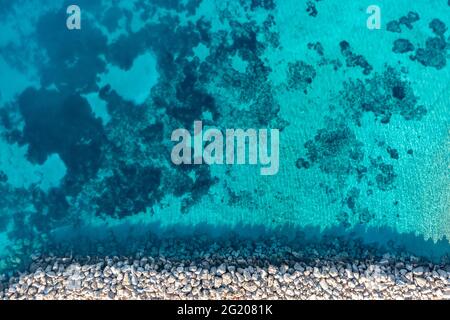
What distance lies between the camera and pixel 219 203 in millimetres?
9406

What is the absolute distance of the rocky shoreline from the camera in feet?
28.7

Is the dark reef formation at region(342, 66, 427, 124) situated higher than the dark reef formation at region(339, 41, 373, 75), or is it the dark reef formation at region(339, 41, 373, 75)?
the dark reef formation at region(339, 41, 373, 75)

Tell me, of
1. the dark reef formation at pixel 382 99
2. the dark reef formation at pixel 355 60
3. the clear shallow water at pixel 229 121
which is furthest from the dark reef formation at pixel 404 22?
the dark reef formation at pixel 382 99

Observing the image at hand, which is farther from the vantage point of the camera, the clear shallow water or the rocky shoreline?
the clear shallow water

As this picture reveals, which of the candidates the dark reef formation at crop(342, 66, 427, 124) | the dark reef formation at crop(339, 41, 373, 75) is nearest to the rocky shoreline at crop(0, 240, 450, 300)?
the dark reef formation at crop(342, 66, 427, 124)

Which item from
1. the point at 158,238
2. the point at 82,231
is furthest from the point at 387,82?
the point at 82,231

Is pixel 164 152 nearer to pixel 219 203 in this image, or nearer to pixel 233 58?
pixel 219 203

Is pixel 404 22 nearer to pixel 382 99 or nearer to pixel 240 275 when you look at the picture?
pixel 382 99

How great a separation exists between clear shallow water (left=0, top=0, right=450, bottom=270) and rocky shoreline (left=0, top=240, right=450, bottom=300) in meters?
0.42

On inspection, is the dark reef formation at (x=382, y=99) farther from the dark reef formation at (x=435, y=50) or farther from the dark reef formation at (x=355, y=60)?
the dark reef formation at (x=435, y=50)

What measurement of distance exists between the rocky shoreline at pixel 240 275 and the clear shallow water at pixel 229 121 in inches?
16.4

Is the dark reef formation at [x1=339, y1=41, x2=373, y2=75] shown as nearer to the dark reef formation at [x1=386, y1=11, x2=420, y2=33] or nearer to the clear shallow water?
the clear shallow water

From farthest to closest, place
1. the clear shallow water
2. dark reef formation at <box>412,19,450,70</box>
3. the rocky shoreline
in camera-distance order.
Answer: dark reef formation at <box>412,19,450,70</box> < the clear shallow water < the rocky shoreline

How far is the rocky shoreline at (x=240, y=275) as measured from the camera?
8.73m
